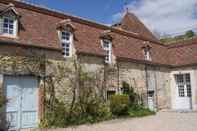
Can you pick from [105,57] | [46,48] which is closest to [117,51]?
[105,57]

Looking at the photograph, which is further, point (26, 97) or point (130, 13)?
point (130, 13)

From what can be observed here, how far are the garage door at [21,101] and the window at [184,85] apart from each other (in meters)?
15.3

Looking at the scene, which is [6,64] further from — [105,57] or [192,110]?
[192,110]

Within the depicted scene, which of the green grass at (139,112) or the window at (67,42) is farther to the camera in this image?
the green grass at (139,112)

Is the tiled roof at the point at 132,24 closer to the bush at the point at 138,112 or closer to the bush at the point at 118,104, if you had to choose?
the bush at the point at 138,112

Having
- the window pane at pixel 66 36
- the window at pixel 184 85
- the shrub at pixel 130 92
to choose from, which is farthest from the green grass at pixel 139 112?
the window pane at pixel 66 36

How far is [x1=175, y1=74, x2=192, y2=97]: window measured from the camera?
78.5 ft

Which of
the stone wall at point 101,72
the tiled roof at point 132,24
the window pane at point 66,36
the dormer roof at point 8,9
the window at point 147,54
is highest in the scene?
the tiled roof at point 132,24

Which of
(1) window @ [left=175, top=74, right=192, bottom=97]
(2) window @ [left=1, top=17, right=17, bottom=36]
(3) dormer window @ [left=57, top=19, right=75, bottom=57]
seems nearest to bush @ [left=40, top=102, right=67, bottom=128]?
(3) dormer window @ [left=57, top=19, right=75, bottom=57]

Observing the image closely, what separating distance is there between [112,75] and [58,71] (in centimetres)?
486

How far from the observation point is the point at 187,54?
24578 mm

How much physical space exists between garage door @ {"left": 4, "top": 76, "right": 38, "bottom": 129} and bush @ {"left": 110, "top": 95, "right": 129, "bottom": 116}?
222 inches

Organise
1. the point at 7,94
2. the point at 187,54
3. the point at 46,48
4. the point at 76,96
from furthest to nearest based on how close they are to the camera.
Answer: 1. the point at 187,54
2. the point at 76,96
3. the point at 46,48
4. the point at 7,94

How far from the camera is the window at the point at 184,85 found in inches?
942
